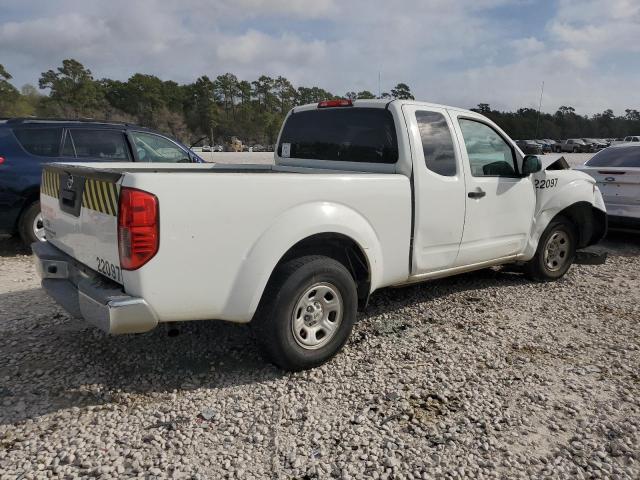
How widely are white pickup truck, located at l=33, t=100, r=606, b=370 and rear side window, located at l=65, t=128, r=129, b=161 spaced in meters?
2.89

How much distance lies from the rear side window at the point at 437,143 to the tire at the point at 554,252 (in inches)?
72.5

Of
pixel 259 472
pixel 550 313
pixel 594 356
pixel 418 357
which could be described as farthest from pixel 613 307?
pixel 259 472

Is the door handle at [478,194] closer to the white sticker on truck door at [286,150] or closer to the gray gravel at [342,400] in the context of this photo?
the gray gravel at [342,400]

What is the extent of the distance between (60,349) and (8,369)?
36cm

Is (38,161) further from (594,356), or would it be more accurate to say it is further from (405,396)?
(594,356)

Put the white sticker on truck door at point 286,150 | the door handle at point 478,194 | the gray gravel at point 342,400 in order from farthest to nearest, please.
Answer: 1. the white sticker on truck door at point 286,150
2. the door handle at point 478,194
3. the gray gravel at point 342,400

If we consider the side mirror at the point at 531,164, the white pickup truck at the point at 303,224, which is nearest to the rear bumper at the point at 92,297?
the white pickup truck at the point at 303,224

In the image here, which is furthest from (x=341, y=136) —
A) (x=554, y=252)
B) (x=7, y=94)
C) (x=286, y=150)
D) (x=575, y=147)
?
(x=7, y=94)

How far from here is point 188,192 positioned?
2.66m

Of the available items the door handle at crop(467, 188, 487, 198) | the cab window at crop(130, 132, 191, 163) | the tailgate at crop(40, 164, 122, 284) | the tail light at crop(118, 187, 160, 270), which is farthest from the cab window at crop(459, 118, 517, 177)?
the cab window at crop(130, 132, 191, 163)

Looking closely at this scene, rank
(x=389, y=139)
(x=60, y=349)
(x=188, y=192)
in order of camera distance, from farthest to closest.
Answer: (x=389, y=139) < (x=60, y=349) < (x=188, y=192)

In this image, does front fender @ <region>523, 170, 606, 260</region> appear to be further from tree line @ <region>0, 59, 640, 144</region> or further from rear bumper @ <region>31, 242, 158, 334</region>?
tree line @ <region>0, 59, 640, 144</region>

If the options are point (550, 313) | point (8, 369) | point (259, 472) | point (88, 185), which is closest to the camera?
point (259, 472)

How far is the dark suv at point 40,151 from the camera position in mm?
6145
